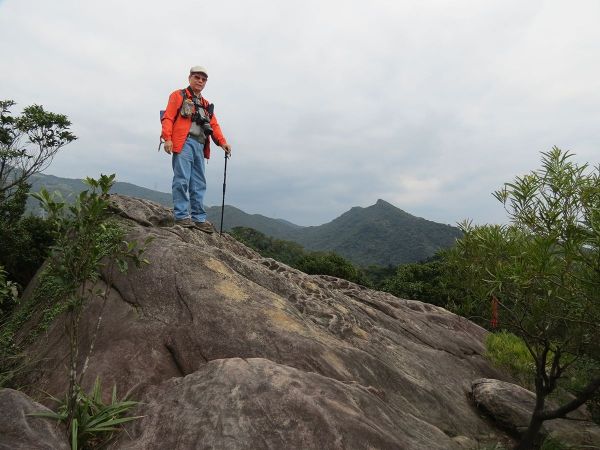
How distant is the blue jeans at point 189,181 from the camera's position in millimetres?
A: 9898

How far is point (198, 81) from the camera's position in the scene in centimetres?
1007

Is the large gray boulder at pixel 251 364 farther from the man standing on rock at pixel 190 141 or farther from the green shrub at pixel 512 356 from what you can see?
the green shrub at pixel 512 356

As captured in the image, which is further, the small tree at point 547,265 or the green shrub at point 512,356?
the green shrub at point 512,356

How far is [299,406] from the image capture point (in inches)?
183

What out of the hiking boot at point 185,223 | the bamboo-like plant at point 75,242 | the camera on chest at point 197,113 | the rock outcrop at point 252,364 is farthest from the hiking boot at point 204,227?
the bamboo-like plant at point 75,242

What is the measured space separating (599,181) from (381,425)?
4.74 meters

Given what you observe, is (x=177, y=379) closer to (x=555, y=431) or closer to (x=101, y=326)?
(x=101, y=326)

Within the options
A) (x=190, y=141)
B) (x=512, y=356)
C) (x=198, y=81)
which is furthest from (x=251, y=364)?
(x=512, y=356)

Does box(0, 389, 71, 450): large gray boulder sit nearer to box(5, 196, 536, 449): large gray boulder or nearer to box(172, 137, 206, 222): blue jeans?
box(5, 196, 536, 449): large gray boulder

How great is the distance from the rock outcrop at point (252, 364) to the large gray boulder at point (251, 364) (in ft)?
0.06

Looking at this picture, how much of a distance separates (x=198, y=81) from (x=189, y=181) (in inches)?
95.8

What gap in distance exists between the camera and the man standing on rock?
32.2 feet

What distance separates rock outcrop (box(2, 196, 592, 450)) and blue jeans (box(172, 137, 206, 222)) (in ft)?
2.70

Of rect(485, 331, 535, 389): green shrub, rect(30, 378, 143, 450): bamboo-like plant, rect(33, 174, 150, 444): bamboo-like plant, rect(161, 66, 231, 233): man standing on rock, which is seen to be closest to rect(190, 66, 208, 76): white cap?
rect(161, 66, 231, 233): man standing on rock
